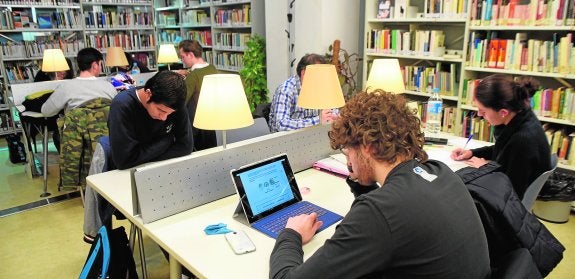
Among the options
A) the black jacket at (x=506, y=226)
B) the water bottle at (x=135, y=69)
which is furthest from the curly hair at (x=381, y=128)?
the water bottle at (x=135, y=69)

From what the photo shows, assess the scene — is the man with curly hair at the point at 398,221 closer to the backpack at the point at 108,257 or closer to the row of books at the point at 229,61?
the backpack at the point at 108,257

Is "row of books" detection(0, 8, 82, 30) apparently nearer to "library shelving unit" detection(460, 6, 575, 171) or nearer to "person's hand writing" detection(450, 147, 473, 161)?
"library shelving unit" detection(460, 6, 575, 171)

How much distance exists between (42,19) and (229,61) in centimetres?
249

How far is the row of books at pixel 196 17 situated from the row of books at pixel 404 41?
3.01 meters

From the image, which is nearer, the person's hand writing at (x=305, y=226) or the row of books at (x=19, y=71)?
the person's hand writing at (x=305, y=226)

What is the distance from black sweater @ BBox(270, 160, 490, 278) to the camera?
36.4 inches

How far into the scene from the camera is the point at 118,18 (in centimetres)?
620

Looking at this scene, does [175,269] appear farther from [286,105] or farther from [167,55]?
[167,55]

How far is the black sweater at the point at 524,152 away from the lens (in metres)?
1.90

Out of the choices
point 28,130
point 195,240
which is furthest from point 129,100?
point 28,130

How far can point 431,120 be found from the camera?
2.92 metres

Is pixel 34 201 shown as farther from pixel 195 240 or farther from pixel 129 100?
pixel 195 240

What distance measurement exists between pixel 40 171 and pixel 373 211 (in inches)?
166

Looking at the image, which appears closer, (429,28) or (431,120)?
(431,120)
